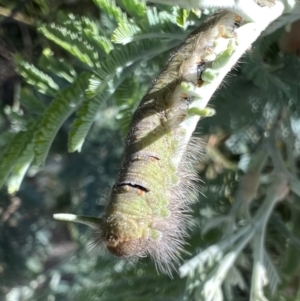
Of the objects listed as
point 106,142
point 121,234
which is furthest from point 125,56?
point 106,142

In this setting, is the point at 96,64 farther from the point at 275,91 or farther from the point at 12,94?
the point at 12,94

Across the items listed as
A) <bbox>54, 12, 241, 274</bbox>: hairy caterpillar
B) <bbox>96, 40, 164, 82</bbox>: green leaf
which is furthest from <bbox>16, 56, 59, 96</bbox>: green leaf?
<bbox>54, 12, 241, 274</bbox>: hairy caterpillar

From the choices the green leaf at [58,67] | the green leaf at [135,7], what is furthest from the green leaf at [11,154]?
the green leaf at [135,7]

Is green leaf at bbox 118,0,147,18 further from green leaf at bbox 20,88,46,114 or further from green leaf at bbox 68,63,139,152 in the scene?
green leaf at bbox 20,88,46,114

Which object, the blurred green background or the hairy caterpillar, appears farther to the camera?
the blurred green background

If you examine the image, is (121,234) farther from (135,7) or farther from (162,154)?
(135,7)
